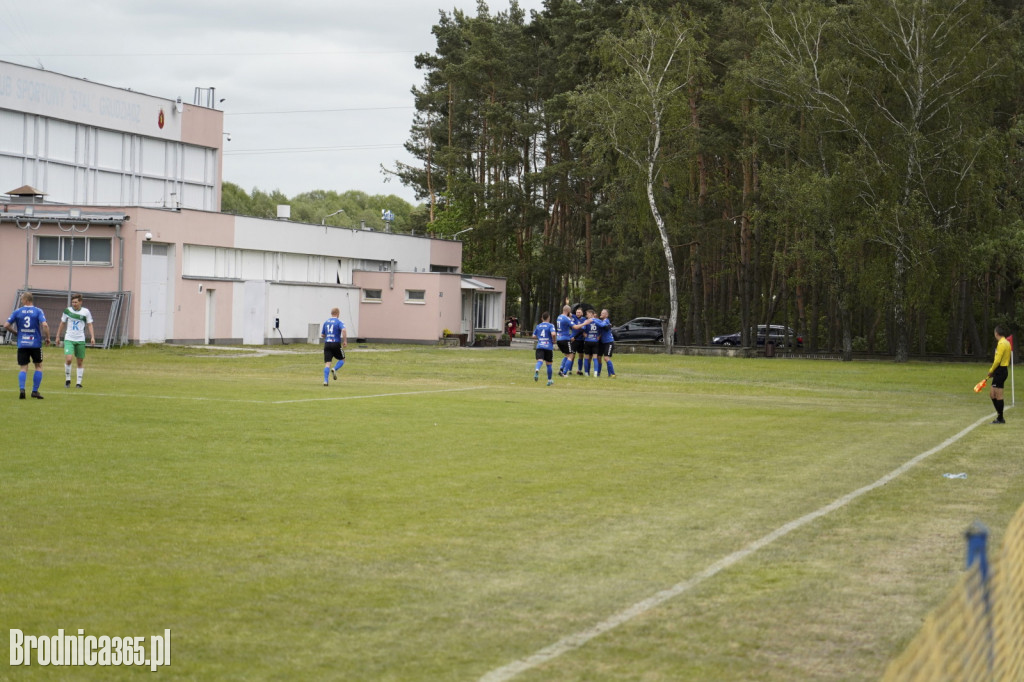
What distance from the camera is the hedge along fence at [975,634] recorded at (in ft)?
16.2

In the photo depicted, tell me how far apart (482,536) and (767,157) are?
181ft

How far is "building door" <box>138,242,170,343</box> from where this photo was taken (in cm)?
5116

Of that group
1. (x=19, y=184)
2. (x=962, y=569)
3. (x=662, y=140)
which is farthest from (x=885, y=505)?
(x=19, y=184)

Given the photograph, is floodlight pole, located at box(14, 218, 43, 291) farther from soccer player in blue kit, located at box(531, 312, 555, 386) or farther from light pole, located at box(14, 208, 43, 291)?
soccer player in blue kit, located at box(531, 312, 555, 386)

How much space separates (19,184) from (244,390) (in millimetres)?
36622

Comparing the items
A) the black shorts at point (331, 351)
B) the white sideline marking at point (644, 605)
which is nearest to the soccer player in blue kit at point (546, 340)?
the black shorts at point (331, 351)

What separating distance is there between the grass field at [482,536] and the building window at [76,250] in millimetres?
30229

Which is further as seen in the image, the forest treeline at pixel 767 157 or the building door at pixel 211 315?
the building door at pixel 211 315

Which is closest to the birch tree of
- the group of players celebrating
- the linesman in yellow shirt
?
the group of players celebrating

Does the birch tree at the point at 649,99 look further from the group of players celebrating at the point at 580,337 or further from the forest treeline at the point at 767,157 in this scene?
the group of players celebrating at the point at 580,337

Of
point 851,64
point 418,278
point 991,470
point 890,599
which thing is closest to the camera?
point 890,599

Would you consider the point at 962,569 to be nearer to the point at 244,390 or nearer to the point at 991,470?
the point at 991,470

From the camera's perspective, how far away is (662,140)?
199ft

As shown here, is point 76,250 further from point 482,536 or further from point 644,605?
point 644,605
